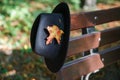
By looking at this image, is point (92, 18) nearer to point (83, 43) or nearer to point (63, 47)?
point (83, 43)

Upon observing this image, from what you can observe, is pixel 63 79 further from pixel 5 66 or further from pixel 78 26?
pixel 5 66

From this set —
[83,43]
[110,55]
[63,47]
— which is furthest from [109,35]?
[63,47]

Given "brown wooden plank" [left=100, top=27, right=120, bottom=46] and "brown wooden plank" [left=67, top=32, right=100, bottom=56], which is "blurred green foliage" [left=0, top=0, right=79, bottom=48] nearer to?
"brown wooden plank" [left=100, top=27, right=120, bottom=46]

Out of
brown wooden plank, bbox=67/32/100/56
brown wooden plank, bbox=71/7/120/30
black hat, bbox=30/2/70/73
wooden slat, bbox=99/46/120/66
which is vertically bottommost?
wooden slat, bbox=99/46/120/66

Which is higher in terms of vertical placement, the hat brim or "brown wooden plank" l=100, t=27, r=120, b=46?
the hat brim

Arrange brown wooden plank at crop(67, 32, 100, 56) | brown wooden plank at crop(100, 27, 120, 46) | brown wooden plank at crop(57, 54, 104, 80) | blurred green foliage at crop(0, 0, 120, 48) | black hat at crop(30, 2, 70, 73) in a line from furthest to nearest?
1. blurred green foliage at crop(0, 0, 120, 48)
2. brown wooden plank at crop(100, 27, 120, 46)
3. brown wooden plank at crop(67, 32, 100, 56)
4. brown wooden plank at crop(57, 54, 104, 80)
5. black hat at crop(30, 2, 70, 73)

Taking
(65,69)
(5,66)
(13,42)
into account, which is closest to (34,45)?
(65,69)

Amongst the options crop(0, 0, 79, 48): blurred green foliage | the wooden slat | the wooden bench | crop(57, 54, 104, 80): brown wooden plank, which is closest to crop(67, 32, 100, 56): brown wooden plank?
the wooden bench

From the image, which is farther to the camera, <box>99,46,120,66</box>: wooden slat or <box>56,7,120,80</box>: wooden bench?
<box>99,46,120,66</box>: wooden slat
